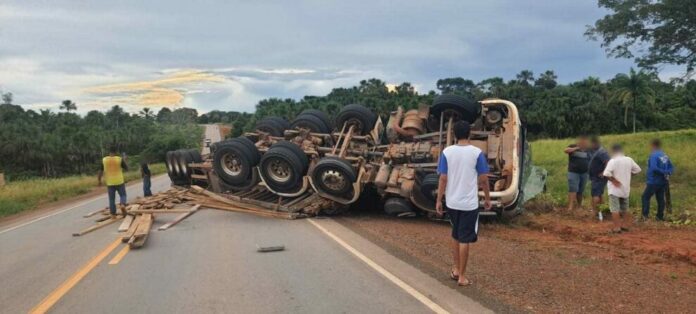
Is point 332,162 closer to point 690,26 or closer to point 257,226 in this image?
point 257,226

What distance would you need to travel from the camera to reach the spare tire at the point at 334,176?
35.7 feet

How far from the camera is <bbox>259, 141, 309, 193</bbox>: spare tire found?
11.7 metres

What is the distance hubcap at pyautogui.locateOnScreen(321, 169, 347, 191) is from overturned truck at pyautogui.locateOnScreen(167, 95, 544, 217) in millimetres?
22

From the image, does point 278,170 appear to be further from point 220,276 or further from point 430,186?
point 220,276

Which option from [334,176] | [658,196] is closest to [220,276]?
[334,176]

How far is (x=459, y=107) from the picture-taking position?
10594mm

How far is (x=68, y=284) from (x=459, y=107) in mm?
7298

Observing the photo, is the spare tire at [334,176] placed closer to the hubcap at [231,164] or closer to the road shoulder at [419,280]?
the road shoulder at [419,280]

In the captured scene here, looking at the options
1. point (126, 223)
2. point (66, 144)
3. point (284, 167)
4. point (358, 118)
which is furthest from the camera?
point (66, 144)

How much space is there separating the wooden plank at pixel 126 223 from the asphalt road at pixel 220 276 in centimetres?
27

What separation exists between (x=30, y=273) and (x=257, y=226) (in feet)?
13.9

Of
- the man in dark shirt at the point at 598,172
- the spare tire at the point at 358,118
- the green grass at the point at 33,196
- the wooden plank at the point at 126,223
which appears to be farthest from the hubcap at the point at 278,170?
the green grass at the point at 33,196

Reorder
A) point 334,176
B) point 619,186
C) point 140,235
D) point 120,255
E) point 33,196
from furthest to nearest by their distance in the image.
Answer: point 33,196
point 334,176
point 619,186
point 140,235
point 120,255

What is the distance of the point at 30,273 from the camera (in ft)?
23.2
